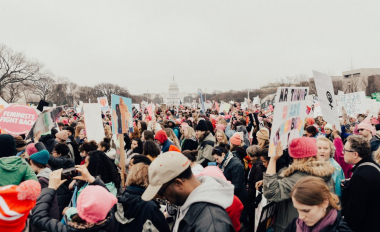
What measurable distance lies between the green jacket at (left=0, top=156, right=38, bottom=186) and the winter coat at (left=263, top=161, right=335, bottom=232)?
9.73 ft

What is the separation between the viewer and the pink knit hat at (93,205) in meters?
2.63

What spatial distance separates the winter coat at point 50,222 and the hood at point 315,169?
199 cm

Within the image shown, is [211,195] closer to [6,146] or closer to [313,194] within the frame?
[313,194]

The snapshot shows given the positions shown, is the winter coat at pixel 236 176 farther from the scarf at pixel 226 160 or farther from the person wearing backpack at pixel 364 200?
the person wearing backpack at pixel 364 200

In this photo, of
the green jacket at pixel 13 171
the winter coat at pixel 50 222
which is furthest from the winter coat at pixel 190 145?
the winter coat at pixel 50 222

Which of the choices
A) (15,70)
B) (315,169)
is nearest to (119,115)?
(315,169)

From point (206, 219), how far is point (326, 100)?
4.53m

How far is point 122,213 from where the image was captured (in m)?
3.13

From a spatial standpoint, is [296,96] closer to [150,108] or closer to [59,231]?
[59,231]

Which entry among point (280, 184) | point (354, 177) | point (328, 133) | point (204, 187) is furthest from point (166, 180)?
point (328, 133)

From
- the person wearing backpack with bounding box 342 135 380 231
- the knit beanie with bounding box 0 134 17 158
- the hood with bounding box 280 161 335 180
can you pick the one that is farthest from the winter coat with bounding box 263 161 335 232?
the knit beanie with bounding box 0 134 17 158

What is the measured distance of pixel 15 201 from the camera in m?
2.59

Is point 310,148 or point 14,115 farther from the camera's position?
point 14,115

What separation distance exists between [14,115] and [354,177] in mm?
7695
